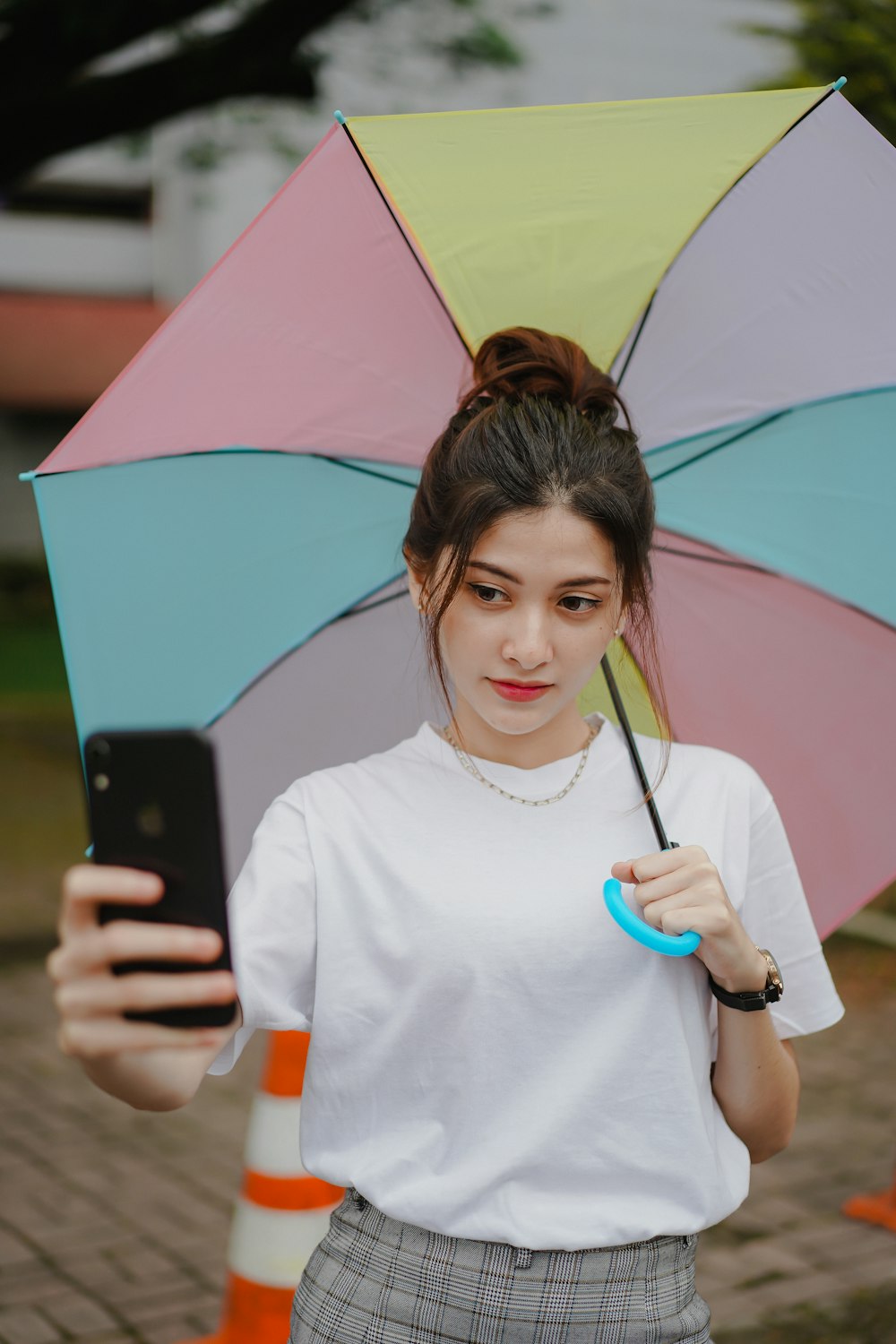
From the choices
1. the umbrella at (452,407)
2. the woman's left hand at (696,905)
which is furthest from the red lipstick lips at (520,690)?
the umbrella at (452,407)

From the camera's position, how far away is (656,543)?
213 centimetres

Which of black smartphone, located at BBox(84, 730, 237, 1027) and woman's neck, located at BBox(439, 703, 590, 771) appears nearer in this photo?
black smartphone, located at BBox(84, 730, 237, 1027)

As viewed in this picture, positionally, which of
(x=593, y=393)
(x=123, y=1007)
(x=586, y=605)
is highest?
(x=593, y=393)

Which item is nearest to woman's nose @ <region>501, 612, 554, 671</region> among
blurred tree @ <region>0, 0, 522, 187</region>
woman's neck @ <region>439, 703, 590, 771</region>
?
woman's neck @ <region>439, 703, 590, 771</region>

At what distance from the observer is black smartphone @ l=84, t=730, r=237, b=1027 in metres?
1.21

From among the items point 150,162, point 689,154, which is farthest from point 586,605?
point 150,162

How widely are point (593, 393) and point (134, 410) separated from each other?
2.13 feet

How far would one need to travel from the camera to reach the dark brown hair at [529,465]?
1.66m

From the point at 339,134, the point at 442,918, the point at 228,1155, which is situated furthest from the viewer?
the point at 228,1155

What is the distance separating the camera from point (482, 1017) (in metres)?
1.60

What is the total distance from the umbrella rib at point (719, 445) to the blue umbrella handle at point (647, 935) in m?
0.76

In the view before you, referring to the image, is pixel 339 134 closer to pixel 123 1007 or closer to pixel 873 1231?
pixel 123 1007

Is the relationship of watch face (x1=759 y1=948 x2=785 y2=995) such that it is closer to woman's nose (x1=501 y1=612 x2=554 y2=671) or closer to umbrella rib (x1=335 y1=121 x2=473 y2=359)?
woman's nose (x1=501 y1=612 x2=554 y2=671)

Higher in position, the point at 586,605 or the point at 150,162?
the point at 150,162
